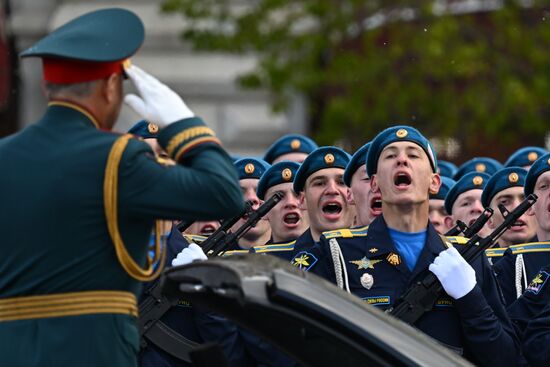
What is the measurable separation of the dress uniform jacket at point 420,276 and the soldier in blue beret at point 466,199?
2669 mm

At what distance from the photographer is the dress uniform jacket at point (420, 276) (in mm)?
7133

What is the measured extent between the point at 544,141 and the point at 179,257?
11261 millimetres

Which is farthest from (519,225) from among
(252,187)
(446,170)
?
(446,170)

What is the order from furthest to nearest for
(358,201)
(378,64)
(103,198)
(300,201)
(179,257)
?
1. (378,64)
2. (300,201)
3. (358,201)
4. (179,257)
5. (103,198)

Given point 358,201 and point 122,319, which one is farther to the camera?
point 358,201

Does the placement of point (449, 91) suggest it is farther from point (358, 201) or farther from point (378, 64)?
point (358, 201)

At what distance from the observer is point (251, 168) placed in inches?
399

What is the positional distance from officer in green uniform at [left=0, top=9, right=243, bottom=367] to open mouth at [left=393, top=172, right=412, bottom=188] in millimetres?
2714

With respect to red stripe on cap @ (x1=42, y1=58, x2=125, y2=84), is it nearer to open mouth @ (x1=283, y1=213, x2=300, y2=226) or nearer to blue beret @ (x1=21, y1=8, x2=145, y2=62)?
blue beret @ (x1=21, y1=8, x2=145, y2=62)

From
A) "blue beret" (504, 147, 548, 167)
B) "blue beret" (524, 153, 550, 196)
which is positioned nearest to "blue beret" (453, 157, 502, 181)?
"blue beret" (504, 147, 548, 167)

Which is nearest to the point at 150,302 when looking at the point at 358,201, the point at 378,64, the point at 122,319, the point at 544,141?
the point at 358,201

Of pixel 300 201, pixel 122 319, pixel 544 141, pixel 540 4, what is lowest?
pixel 544 141

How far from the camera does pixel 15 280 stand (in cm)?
492

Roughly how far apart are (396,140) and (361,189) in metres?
1.20
